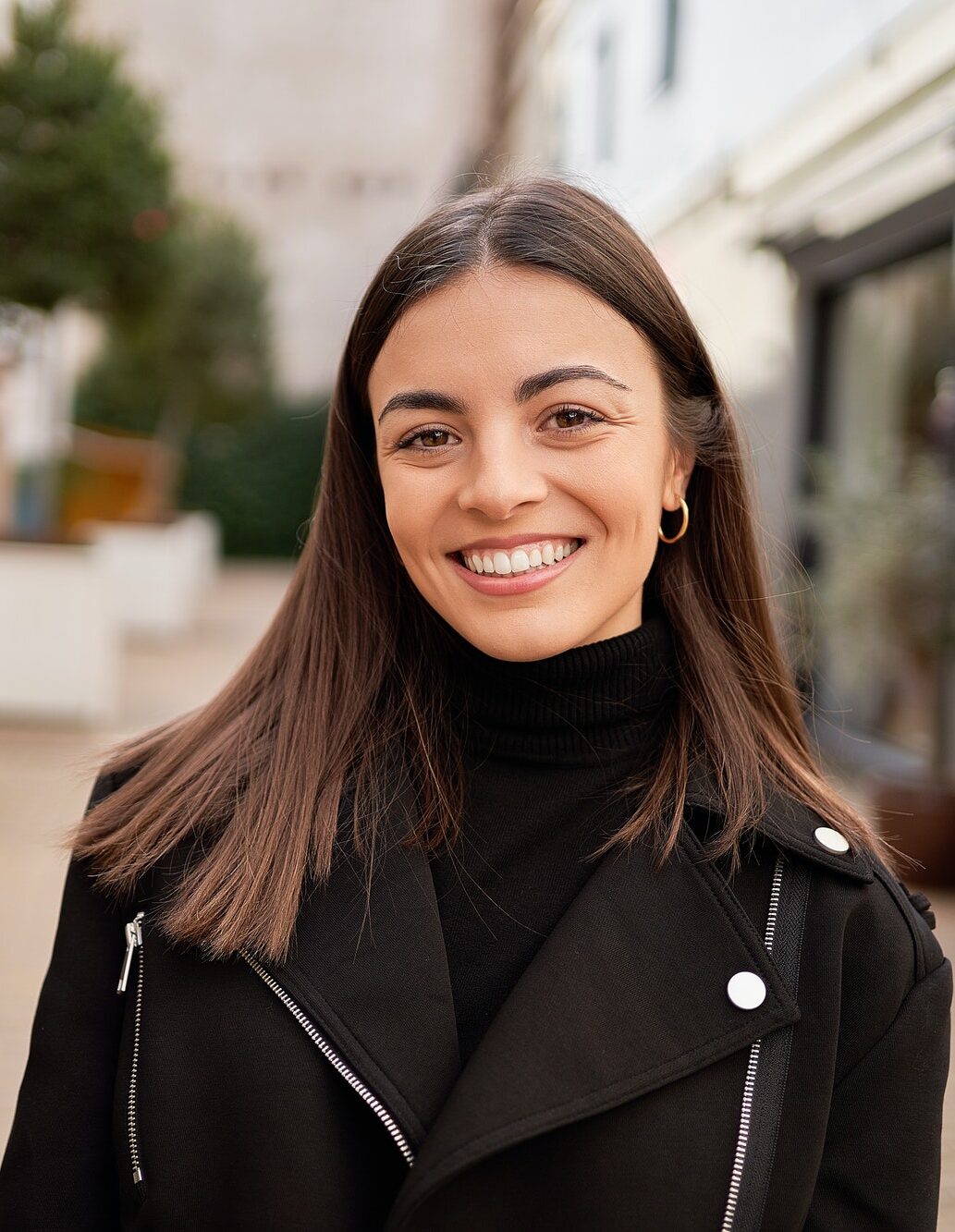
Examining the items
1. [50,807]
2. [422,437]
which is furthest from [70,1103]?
[50,807]

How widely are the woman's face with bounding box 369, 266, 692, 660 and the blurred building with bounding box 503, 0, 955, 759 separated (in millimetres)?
4201

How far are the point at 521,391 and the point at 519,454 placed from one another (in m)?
0.07

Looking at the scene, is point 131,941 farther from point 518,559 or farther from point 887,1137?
point 887,1137

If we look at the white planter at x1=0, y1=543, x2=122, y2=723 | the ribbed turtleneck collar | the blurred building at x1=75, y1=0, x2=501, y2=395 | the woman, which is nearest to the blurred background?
the white planter at x1=0, y1=543, x2=122, y2=723

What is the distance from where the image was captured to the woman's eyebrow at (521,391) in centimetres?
149

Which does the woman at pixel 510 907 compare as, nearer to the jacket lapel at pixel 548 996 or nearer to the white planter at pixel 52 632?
the jacket lapel at pixel 548 996

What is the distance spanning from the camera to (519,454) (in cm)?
151

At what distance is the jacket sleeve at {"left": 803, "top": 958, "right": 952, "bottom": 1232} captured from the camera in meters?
1.48

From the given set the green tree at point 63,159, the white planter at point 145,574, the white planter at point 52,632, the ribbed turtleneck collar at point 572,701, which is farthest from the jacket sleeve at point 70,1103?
the white planter at point 145,574

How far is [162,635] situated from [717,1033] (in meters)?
12.4

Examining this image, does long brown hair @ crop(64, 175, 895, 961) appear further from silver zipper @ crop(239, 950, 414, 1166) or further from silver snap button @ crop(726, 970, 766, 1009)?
silver snap button @ crop(726, 970, 766, 1009)

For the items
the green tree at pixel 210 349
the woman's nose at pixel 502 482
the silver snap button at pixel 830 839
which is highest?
Answer: the green tree at pixel 210 349

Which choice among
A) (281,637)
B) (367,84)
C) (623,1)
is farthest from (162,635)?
(367,84)

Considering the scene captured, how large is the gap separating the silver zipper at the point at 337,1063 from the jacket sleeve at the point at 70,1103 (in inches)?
8.9
